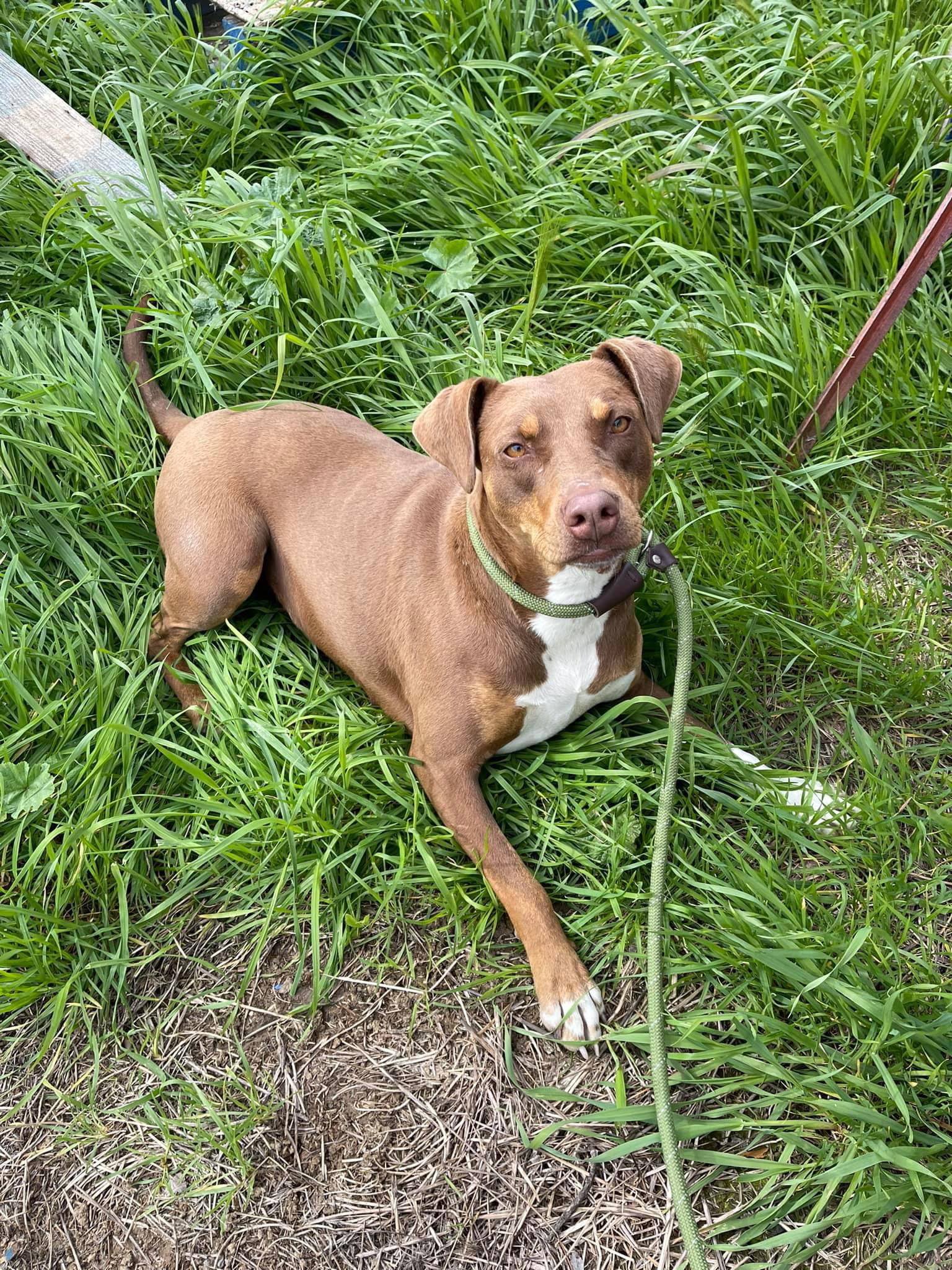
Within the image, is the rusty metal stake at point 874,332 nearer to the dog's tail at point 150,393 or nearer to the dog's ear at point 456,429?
the dog's ear at point 456,429

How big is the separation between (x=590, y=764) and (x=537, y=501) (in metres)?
0.83

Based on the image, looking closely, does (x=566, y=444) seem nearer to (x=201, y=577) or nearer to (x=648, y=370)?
(x=648, y=370)

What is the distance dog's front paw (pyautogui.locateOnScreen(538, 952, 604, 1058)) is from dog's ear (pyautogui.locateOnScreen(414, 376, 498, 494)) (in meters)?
1.23

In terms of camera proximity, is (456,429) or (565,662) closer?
(456,429)

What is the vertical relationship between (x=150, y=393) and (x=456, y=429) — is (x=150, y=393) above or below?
below

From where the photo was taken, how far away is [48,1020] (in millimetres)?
2986

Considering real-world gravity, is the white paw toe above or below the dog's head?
below

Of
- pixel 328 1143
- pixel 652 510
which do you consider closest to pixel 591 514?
pixel 652 510

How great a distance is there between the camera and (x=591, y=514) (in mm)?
2549

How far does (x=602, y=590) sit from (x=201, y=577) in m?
1.27

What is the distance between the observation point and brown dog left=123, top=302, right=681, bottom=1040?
2.74 meters

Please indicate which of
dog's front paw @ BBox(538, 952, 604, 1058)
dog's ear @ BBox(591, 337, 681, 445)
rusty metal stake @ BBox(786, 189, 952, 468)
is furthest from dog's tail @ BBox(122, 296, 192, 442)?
dog's front paw @ BBox(538, 952, 604, 1058)

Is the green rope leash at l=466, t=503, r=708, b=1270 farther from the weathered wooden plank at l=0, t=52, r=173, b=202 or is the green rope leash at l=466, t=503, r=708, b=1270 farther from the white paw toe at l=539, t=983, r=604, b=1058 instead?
the weathered wooden plank at l=0, t=52, r=173, b=202

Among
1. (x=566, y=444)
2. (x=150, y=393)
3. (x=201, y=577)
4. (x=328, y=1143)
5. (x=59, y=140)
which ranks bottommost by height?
(x=328, y=1143)
